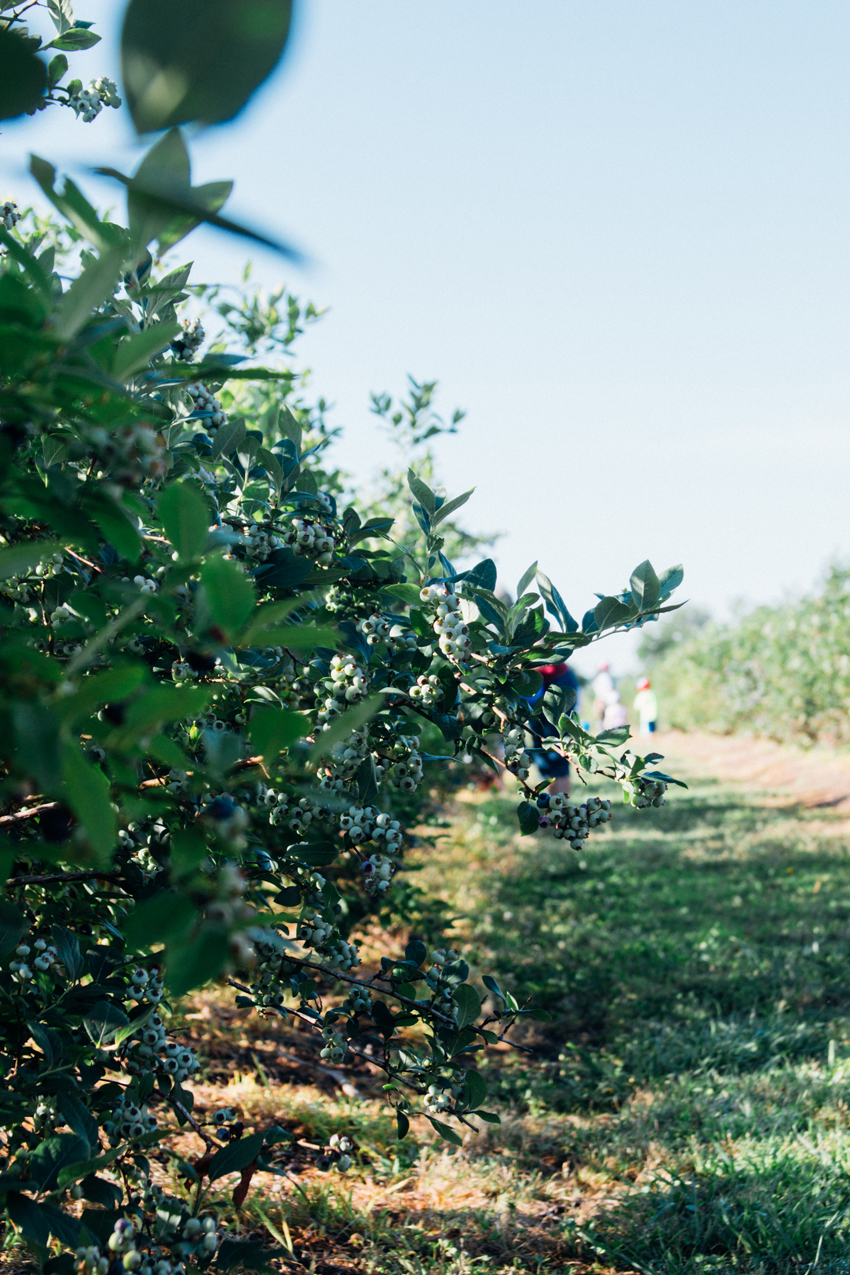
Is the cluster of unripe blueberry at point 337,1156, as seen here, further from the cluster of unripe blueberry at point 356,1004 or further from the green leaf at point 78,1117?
the green leaf at point 78,1117

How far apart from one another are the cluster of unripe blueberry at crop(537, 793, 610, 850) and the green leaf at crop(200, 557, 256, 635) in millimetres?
918

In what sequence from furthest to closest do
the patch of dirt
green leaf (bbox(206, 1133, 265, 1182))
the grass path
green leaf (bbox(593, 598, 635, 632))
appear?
the patch of dirt → the grass path → green leaf (bbox(593, 598, 635, 632)) → green leaf (bbox(206, 1133, 265, 1182))

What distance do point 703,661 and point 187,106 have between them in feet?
77.2

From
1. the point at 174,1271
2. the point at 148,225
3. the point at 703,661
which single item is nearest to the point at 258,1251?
the point at 174,1271

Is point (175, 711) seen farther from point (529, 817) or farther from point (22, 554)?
point (529, 817)

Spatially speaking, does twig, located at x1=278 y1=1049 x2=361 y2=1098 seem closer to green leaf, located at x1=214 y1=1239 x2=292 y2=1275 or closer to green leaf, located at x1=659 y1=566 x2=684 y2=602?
green leaf, located at x1=214 y1=1239 x2=292 y2=1275

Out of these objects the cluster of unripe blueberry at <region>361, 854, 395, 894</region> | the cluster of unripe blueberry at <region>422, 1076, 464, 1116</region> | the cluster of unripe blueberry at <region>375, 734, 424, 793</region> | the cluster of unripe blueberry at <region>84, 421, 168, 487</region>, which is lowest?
the cluster of unripe blueberry at <region>422, 1076, 464, 1116</region>

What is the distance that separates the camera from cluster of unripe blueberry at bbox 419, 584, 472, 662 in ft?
4.51

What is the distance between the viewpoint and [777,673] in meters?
17.7

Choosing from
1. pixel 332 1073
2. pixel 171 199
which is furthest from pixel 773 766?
pixel 171 199

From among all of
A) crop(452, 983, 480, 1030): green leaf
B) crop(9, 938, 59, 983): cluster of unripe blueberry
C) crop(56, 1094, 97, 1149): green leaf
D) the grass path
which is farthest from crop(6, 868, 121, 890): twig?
the grass path

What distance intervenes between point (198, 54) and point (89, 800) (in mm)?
397

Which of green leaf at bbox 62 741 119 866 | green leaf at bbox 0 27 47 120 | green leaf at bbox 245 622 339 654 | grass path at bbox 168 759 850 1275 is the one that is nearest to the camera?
green leaf at bbox 0 27 47 120

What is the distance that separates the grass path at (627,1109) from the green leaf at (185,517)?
199 cm
